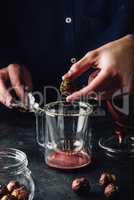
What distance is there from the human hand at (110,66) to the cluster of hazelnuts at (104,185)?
27 cm

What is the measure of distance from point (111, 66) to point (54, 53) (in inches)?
14.9

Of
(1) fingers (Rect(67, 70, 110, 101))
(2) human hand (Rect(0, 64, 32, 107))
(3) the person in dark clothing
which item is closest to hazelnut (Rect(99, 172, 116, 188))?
(1) fingers (Rect(67, 70, 110, 101))

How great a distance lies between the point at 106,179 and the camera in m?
0.93

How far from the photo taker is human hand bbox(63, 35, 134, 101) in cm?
118

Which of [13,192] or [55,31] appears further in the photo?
[55,31]

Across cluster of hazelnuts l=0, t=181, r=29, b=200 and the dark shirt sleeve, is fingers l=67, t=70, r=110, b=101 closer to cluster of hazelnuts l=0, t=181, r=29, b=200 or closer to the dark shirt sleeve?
cluster of hazelnuts l=0, t=181, r=29, b=200

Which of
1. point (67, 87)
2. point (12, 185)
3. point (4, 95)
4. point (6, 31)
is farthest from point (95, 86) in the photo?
point (6, 31)

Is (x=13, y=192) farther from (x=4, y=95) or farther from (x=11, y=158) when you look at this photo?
(x=4, y=95)

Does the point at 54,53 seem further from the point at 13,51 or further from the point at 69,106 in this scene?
the point at 69,106

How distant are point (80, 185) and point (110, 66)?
420mm

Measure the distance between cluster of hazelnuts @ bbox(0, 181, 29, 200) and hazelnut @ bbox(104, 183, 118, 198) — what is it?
0.14 m

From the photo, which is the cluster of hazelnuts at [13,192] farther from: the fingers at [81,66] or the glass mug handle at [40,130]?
the fingers at [81,66]

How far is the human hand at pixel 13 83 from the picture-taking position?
4.13ft

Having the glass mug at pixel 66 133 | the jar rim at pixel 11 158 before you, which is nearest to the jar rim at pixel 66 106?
the glass mug at pixel 66 133
